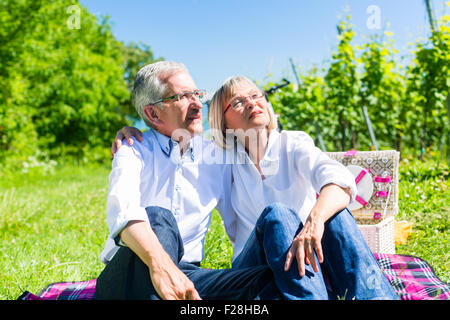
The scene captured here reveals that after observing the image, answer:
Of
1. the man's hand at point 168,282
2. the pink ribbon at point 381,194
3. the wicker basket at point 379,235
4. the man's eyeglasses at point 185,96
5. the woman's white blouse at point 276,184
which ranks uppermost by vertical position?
the man's eyeglasses at point 185,96

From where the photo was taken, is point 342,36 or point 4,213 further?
point 342,36

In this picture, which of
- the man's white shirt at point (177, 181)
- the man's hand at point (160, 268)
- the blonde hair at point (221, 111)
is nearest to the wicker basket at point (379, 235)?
the blonde hair at point (221, 111)

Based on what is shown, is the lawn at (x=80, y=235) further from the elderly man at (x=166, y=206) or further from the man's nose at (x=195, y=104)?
the man's nose at (x=195, y=104)

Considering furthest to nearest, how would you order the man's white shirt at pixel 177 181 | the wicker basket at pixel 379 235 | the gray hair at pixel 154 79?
the wicker basket at pixel 379 235, the gray hair at pixel 154 79, the man's white shirt at pixel 177 181

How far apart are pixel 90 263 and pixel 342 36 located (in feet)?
19.5

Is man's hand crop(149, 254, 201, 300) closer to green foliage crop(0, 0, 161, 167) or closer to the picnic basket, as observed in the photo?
the picnic basket

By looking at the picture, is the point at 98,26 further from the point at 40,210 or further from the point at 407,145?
the point at 40,210

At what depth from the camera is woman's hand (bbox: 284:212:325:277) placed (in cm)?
174

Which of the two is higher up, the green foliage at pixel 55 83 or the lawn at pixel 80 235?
the green foliage at pixel 55 83

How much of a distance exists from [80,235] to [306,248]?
3.35 metres

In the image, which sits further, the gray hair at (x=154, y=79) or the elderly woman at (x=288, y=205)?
the gray hair at (x=154, y=79)

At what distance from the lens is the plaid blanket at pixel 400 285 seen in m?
2.31

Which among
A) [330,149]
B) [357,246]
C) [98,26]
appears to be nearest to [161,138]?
[357,246]

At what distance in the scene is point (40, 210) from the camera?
557cm
